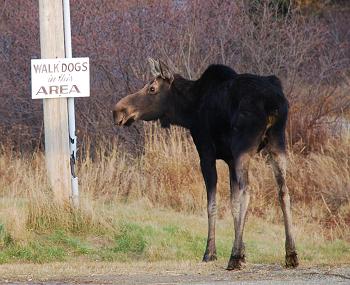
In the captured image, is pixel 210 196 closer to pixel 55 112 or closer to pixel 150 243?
pixel 150 243

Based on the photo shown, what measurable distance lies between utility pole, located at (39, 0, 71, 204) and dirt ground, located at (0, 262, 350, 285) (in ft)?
9.93

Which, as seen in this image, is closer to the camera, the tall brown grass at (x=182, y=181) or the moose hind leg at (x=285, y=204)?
the moose hind leg at (x=285, y=204)

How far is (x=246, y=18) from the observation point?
20922 mm

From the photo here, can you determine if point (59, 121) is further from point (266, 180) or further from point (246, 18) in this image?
point (246, 18)

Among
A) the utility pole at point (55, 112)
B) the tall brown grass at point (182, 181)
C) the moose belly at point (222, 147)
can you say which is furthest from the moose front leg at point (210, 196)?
the tall brown grass at point (182, 181)

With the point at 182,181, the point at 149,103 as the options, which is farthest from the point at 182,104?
the point at 182,181

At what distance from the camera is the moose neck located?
12406 millimetres

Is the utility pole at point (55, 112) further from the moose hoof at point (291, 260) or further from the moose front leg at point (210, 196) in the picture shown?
the moose hoof at point (291, 260)

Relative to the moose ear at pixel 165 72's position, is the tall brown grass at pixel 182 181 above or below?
below

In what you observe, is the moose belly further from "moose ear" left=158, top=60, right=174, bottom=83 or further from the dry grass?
the dry grass

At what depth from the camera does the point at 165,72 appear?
496 inches

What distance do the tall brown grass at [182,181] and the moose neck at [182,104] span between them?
10.5 feet

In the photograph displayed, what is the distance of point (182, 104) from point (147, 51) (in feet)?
25.9

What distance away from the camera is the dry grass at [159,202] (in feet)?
45.8
